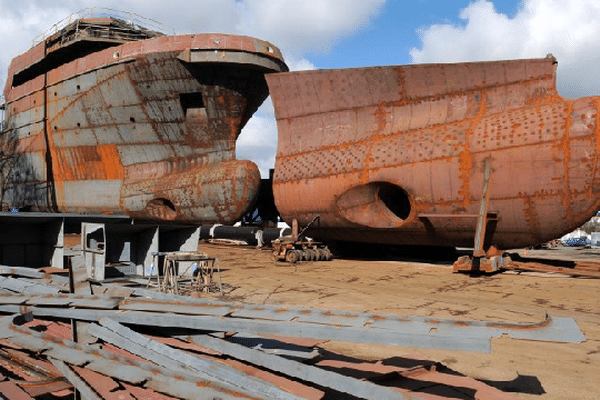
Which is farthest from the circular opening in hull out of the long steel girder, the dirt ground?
the long steel girder

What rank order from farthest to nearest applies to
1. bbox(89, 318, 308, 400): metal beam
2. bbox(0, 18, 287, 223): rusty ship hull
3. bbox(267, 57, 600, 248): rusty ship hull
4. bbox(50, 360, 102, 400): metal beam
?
bbox(0, 18, 287, 223): rusty ship hull
bbox(267, 57, 600, 248): rusty ship hull
bbox(50, 360, 102, 400): metal beam
bbox(89, 318, 308, 400): metal beam

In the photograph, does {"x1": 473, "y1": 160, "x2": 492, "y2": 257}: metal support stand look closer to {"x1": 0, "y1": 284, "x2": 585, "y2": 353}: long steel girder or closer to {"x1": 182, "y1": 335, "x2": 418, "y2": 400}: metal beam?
{"x1": 0, "y1": 284, "x2": 585, "y2": 353}: long steel girder

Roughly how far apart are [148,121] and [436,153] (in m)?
13.9

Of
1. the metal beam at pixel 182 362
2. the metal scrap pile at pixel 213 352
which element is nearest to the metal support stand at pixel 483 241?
the metal scrap pile at pixel 213 352

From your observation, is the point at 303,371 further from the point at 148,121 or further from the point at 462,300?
the point at 148,121

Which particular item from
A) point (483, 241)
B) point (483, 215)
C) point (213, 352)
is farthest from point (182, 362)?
point (483, 241)

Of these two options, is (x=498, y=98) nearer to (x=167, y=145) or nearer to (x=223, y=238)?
(x=167, y=145)

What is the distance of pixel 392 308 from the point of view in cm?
991

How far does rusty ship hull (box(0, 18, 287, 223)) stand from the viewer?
21.3 metres

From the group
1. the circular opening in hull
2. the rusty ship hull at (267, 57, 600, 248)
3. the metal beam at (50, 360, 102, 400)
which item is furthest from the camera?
the circular opening in hull

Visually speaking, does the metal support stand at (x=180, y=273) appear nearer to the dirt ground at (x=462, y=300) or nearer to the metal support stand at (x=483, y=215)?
the dirt ground at (x=462, y=300)

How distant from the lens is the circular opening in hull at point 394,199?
16.4 m

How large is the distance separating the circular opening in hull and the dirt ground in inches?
78.2

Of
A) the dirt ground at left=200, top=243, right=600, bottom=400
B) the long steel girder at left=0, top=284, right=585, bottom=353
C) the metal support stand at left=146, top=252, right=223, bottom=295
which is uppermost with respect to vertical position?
the long steel girder at left=0, top=284, right=585, bottom=353
